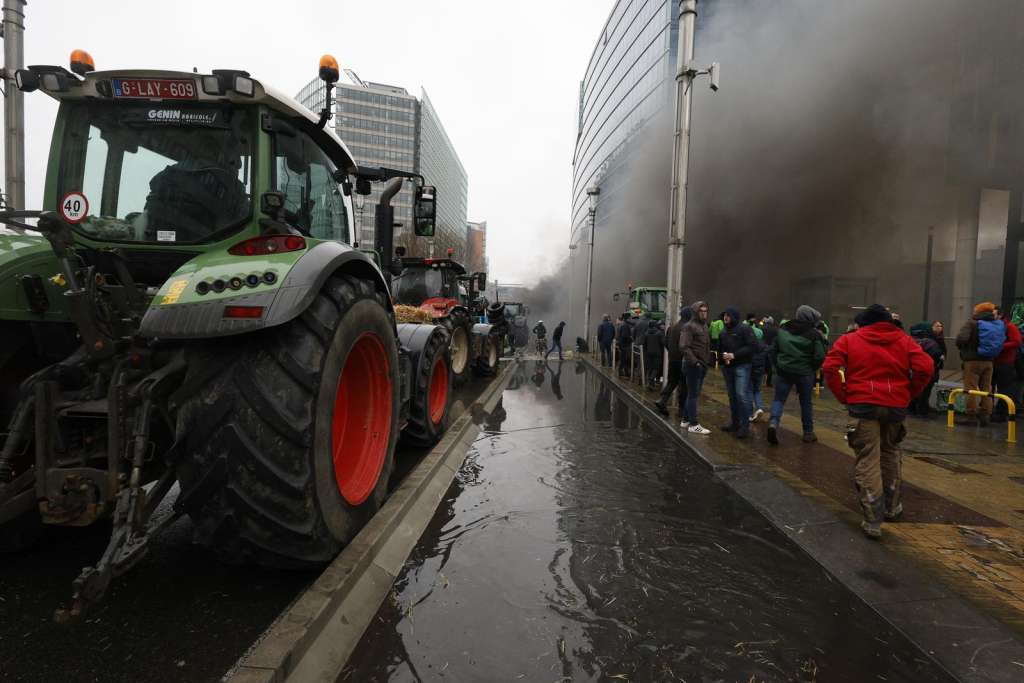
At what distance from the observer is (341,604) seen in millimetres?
2303

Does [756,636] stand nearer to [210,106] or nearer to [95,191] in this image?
[210,106]

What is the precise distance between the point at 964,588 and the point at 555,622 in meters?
2.22

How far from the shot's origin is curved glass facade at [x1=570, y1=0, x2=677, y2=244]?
124 ft

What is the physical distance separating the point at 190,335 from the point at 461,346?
23.1 feet

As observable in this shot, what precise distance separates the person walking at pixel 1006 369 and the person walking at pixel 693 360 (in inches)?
186

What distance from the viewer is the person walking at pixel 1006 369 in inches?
305

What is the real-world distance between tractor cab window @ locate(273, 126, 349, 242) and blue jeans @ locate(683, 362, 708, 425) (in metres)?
4.55

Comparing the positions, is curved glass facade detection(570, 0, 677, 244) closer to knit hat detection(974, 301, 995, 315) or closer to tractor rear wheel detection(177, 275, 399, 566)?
knit hat detection(974, 301, 995, 315)

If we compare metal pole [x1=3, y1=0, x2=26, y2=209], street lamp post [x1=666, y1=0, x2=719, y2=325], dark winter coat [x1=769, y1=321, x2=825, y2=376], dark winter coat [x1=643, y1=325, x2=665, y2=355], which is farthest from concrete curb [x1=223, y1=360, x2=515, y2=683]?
dark winter coat [x1=643, y1=325, x2=665, y2=355]

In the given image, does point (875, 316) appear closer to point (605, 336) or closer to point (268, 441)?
point (268, 441)

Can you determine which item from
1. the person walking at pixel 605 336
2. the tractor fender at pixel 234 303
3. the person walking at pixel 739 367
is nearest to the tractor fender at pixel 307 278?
the tractor fender at pixel 234 303

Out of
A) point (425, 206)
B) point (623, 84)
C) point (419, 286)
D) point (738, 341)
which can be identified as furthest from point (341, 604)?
point (623, 84)

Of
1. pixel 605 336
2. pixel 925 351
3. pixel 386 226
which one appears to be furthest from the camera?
pixel 605 336

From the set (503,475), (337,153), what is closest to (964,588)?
(503,475)
